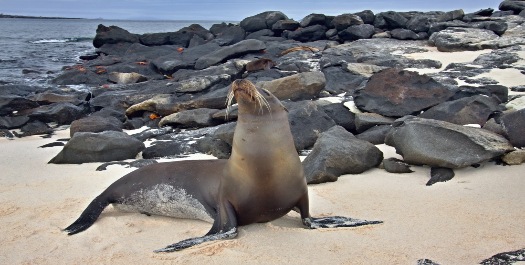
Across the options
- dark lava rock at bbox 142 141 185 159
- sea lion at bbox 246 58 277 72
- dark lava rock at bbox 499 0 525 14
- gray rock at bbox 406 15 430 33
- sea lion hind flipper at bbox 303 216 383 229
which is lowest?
dark lava rock at bbox 142 141 185 159

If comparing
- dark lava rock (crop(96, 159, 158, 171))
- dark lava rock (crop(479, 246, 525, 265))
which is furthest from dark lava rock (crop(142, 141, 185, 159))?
dark lava rock (crop(479, 246, 525, 265))

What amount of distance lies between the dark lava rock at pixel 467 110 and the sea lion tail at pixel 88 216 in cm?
463

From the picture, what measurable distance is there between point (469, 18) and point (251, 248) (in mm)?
19780

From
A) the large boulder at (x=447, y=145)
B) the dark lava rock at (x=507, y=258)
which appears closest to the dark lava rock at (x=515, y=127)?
the large boulder at (x=447, y=145)

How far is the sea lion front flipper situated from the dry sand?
8 cm

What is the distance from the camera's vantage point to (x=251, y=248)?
Result: 11.7ft

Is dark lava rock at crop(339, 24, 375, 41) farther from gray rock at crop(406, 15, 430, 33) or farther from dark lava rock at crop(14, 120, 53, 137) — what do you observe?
dark lava rock at crop(14, 120, 53, 137)

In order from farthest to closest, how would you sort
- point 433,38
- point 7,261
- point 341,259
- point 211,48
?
point 211,48
point 433,38
point 7,261
point 341,259

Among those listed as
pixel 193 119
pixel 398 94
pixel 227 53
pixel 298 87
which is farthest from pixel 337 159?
pixel 227 53

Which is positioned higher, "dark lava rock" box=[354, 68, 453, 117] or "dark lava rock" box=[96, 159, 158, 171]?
"dark lava rock" box=[354, 68, 453, 117]

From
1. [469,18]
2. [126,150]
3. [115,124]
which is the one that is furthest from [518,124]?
[469,18]

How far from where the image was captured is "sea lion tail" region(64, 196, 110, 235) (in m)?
4.19

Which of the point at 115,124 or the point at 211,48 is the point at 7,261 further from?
the point at 211,48

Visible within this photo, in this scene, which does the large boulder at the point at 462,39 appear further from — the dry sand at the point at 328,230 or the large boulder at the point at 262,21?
the dry sand at the point at 328,230
